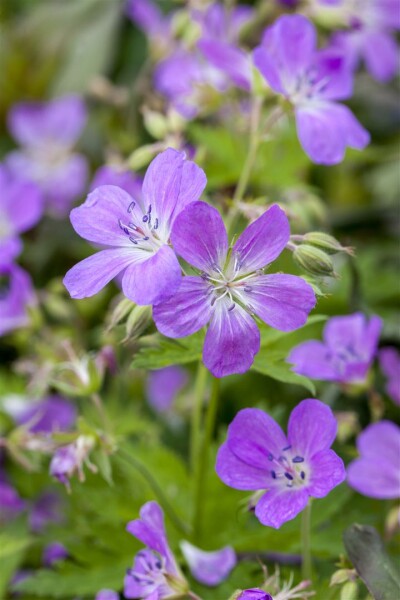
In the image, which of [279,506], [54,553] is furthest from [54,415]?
[279,506]

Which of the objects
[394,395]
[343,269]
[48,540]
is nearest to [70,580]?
[48,540]

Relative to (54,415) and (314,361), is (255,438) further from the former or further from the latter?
(54,415)

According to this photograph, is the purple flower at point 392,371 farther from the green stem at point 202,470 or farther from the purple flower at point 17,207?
the purple flower at point 17,207

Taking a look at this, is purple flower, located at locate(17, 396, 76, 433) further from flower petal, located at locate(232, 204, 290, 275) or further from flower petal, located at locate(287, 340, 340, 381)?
flower petal, located at locate(232, 204, 290, 275)

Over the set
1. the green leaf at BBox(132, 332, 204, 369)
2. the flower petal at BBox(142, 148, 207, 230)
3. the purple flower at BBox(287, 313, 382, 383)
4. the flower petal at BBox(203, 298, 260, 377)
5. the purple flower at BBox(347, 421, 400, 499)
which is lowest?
the purple flower at BBox(347, 421, 400, 499)

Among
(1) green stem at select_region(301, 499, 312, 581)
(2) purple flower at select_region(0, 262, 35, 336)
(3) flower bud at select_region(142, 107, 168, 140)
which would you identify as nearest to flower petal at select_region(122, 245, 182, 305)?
(1) green stem at select_region(301, 499, 312, 581)
